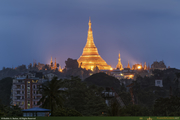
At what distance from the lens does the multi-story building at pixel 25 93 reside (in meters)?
125

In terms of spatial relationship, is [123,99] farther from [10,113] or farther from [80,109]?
[10,113]

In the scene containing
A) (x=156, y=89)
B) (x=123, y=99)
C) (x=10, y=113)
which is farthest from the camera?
(x=156, y=89)

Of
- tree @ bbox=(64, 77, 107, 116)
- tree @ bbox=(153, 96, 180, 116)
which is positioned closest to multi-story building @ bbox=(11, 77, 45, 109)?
tree @ bbox=(64, 77, 107, 116)

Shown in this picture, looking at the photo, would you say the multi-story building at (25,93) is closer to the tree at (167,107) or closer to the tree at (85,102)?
the tree at (85,102)

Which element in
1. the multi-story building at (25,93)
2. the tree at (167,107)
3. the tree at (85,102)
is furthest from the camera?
the multi-story building at (25,93)

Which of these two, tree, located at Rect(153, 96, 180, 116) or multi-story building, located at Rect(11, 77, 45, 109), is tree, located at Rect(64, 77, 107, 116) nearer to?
tree, located at Rect(153, 96, 180, 116)

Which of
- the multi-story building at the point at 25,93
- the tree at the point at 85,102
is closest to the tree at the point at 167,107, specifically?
the tree at the point at 85,102

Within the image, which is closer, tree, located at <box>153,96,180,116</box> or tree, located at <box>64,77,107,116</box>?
tree, located at <box>64,77,107,116</box>

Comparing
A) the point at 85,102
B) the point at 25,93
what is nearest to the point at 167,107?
the point at 85,102

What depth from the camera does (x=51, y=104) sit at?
229 ft

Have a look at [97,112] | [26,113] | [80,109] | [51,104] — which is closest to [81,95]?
[80,109]

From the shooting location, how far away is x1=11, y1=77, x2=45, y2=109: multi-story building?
125 m

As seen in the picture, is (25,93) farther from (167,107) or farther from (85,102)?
(167,107)

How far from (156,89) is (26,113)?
112 metres
